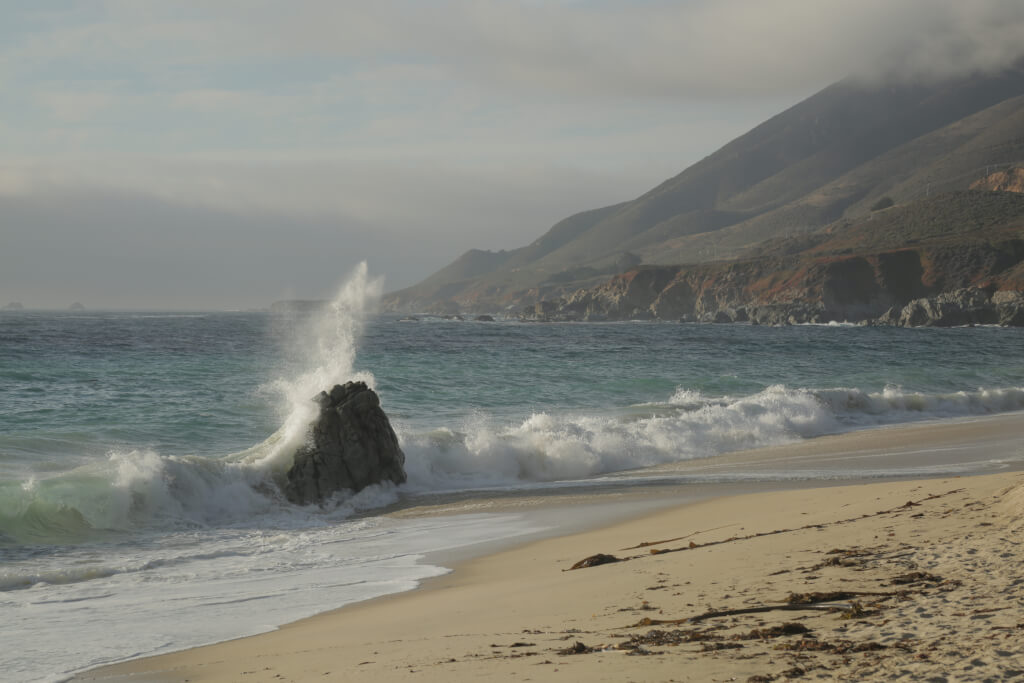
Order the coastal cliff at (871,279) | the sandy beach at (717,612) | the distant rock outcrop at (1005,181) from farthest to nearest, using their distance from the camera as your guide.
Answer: the distant rock outcrop at (1005,181)
the coastal cliff at (871,279)
the sandy beach at (717,612)

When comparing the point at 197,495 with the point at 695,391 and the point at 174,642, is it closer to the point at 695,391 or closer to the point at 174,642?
the point at 174,642

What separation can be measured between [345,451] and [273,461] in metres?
1.23

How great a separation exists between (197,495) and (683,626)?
31.6 feet

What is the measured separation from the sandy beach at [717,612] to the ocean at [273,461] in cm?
118

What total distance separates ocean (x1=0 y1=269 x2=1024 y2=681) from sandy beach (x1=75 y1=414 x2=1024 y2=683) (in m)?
1.18

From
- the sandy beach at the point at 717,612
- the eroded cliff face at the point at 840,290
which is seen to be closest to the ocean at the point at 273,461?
the sandy beach at the point at 717,612

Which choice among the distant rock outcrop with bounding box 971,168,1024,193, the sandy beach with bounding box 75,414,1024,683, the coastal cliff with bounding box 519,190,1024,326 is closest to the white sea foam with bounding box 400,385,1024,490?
the sandy beach with bounding box 75,414,1024,683

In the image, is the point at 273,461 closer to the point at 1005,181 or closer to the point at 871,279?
the point at 871,279

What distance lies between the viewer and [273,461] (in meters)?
14.2

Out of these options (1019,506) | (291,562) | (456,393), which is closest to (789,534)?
(1019,506)

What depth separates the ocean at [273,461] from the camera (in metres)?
8.41

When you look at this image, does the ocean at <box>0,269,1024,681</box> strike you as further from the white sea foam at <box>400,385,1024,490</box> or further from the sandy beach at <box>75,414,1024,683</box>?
the sandy beach at <box>75,414,1024,683</box>

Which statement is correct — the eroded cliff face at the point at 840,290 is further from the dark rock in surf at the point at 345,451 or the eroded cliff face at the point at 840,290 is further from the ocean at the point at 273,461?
the dark rock in surf at the point at 345,451

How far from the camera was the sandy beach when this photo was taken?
469 cm
